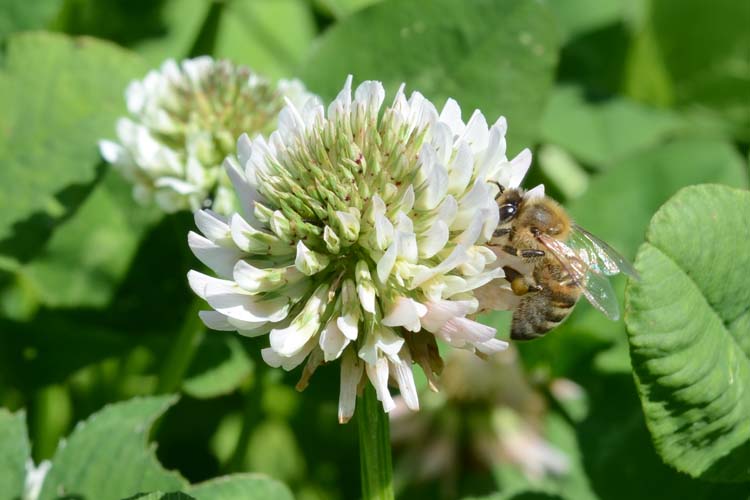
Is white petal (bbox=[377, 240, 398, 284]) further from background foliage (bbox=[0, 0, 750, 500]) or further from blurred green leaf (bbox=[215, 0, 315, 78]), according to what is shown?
blurred green leaf (bbox=[215, 0, 315, 78])

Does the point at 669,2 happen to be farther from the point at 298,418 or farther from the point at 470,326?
the point at 470,326

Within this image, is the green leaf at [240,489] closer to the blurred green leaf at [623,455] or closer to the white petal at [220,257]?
the white petal at [220,257]

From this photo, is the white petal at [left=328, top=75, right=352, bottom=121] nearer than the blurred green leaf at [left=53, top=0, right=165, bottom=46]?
Yes

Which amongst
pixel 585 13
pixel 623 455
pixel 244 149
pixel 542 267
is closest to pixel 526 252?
pixel 542 267

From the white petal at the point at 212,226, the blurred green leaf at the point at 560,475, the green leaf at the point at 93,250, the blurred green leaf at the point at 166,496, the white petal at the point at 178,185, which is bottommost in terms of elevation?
the blurred green leaf at the point at 560,475

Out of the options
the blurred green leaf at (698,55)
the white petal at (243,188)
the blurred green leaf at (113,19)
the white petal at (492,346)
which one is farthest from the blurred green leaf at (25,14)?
the blurred green leaf at (698,55)

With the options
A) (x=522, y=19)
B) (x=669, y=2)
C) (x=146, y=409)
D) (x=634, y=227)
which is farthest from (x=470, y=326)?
(x=669, y=2)

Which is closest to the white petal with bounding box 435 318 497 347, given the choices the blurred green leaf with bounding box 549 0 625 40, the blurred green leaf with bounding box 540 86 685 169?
the blurred green leaf with bounding box 540 86 685 169
